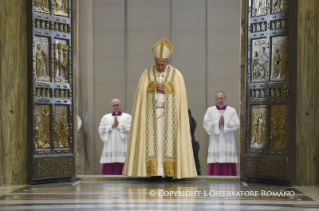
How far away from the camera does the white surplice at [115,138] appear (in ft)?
42.3

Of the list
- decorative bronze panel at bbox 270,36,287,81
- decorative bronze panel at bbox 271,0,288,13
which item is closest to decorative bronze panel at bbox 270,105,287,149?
decorative bronze panel at bbox 270,36,287,81

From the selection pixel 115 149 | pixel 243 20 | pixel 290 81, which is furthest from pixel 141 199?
pixel 115 149

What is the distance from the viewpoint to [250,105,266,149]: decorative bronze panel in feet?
31.7

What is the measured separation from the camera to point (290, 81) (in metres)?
9.25

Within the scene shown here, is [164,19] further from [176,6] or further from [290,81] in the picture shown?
[290,81]

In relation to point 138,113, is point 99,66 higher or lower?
higher

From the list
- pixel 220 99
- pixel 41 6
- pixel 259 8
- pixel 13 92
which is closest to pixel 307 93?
pixel 259 8

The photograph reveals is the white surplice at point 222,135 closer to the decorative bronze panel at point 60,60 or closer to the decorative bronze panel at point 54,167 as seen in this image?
the decorative bronze panel at point 54,167

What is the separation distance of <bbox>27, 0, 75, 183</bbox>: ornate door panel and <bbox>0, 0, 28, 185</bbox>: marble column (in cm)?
12

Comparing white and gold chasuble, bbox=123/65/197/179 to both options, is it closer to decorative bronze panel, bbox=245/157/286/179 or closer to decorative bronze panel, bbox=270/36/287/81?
decorative bronze panel, bbox=245/157/286/179

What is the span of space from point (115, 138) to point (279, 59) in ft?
15.4

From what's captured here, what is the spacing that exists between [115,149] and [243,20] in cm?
423

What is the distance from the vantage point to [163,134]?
9805 mm

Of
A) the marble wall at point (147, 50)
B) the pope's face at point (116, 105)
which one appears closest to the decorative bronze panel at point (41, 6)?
the pope's face at point (116, 105)
